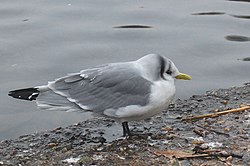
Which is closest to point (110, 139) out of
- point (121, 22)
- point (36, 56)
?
point (36, 56)

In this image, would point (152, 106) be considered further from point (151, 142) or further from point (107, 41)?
point (107, 41)

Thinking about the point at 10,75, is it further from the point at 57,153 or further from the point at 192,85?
the point at 57,153

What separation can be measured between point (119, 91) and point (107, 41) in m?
3.53

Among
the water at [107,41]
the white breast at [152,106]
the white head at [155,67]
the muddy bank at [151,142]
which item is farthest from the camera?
the water at [107,41]

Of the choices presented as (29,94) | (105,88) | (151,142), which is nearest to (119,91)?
(105,88)

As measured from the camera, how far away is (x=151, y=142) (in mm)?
5562

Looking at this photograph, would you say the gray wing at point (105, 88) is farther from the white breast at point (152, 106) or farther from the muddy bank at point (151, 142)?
the muddy bank at point (151, 142)

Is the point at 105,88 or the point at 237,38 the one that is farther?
the point at 237,38

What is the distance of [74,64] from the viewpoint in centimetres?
816

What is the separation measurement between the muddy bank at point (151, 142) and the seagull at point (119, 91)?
28 centimetres

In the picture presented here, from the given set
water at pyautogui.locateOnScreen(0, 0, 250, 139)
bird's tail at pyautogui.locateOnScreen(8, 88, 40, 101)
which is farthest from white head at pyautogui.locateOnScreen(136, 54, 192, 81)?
water at pyautogui.locateOnScreen(0, 0, 250, 139)

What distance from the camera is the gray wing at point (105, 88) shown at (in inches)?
214

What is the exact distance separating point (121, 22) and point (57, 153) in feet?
14.8

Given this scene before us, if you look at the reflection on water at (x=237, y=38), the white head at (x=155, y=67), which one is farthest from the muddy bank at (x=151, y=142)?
the reflection on water at (x=237, y=38)
